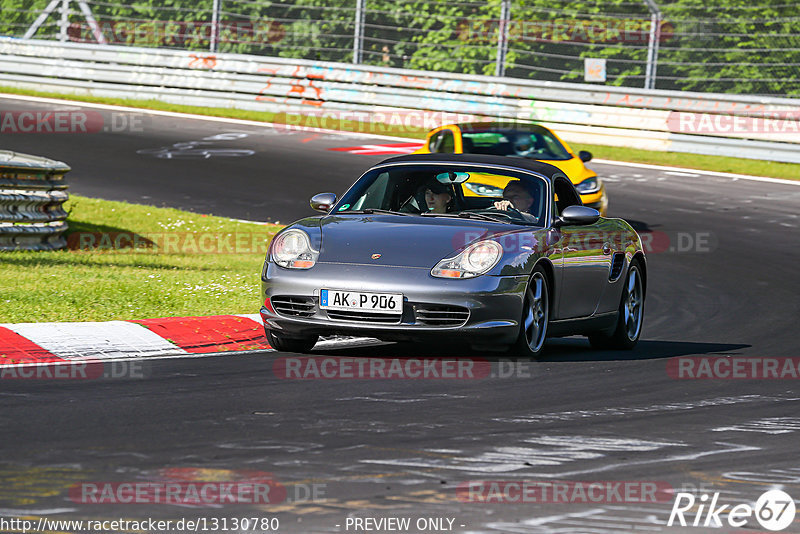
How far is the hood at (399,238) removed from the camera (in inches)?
352

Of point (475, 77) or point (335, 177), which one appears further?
point (475, 77)

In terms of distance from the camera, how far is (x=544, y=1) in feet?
90.7

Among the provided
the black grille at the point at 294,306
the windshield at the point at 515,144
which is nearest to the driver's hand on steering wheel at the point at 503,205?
the black grille at the point at 294,306

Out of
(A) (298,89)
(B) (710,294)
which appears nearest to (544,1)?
(A) (298,89)

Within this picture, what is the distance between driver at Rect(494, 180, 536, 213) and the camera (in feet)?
32.8

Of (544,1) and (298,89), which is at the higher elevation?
(544,1)

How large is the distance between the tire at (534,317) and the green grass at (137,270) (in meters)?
2.61

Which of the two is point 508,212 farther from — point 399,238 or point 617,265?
point 617,265

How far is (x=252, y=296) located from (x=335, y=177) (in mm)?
10016

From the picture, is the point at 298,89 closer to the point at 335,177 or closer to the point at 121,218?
the point at 335,177

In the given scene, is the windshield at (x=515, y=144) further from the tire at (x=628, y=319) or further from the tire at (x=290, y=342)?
the tire at (x=290, y=342)

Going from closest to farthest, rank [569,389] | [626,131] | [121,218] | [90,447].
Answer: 1. [90,447]
2. [569,389]
3. [121,218]
4. [626,131]

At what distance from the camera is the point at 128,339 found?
373 inches

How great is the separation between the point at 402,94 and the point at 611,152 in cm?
441
